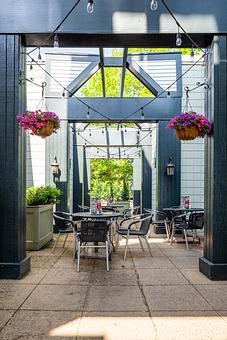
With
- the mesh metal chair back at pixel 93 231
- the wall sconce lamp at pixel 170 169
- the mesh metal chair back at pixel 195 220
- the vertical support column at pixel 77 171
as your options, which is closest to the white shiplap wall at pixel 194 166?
the wall sconce lamp at pixel 170 169

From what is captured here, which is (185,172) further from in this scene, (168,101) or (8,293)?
(8,293)

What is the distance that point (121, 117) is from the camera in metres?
9.48

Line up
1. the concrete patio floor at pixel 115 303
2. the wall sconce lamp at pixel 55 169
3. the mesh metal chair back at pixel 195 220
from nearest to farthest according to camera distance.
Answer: the concrete patio floor at pixel 115 303 < the mesh metal chair back at pixel 195 220 < the wall sconce lamp at pixel 55 169

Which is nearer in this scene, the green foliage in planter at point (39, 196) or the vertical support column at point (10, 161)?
the vertical support column at point (10, 161)

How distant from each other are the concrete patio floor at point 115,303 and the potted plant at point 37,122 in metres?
1.78

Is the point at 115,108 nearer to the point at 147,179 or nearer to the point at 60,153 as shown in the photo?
the point at 60,153

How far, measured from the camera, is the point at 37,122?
14.3ft

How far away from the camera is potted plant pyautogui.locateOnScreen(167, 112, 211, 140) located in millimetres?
4617

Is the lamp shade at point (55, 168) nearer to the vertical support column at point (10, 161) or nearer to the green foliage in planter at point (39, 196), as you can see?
the green foliage in planter at point (39, 196)

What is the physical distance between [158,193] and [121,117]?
213cm

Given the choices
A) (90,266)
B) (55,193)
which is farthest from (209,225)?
(55,193)

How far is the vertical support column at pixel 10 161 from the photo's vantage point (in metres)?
4.59

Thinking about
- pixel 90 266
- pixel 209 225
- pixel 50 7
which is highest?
pixel 50 7

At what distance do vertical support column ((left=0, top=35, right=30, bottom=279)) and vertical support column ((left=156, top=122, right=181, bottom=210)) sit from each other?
522 cm
